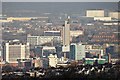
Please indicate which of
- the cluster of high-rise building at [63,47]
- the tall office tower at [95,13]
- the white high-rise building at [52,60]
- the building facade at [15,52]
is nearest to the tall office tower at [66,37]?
the cluster of high-rise building at [63,47]

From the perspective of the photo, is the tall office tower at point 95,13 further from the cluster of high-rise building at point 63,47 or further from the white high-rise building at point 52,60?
the white high-rise building at point 52,60

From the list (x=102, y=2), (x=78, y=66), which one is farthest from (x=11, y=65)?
(x=102, y=2)

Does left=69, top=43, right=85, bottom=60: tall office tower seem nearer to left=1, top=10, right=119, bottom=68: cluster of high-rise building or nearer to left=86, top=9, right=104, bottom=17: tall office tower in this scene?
left=1, top=10, right=119, bottom=68: cluster of high-rise building

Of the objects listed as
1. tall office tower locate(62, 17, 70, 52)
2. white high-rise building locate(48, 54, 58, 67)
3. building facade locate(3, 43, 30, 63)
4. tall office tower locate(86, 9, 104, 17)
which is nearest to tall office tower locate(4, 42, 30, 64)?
building facade locate(3, 43, 30, 63)

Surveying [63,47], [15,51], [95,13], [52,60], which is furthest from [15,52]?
[95,13]

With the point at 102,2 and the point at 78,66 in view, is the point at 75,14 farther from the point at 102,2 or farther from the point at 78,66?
the point at 78,66

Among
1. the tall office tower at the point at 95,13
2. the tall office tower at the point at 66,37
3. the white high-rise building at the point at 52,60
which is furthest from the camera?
the tall office tower at the point at 95,13

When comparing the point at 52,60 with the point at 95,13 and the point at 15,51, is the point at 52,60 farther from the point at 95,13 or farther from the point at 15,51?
the point at 95,13

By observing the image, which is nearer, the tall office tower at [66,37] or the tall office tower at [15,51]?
the tall office tower at [15,51]

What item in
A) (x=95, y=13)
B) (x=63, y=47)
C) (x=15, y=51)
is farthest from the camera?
(x=95, y=13)
